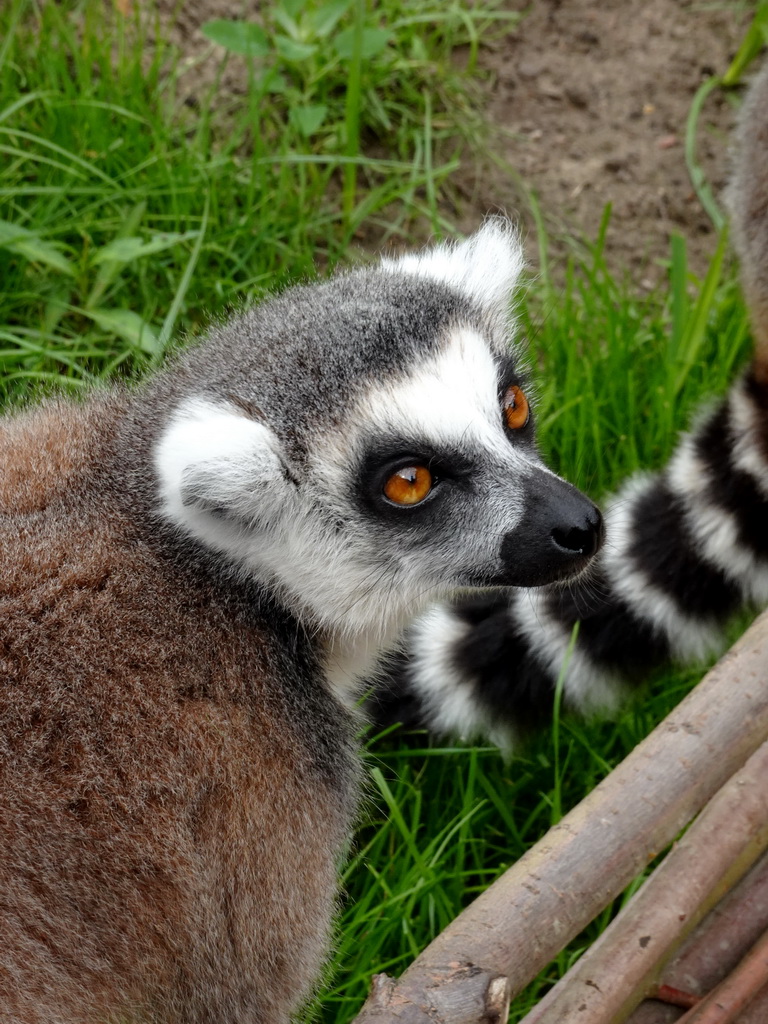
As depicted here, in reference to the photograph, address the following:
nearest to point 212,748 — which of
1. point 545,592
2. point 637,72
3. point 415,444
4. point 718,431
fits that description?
point 415,444

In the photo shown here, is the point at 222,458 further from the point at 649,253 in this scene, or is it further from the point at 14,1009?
the point at 649,253

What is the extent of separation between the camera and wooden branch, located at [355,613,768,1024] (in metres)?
1.73

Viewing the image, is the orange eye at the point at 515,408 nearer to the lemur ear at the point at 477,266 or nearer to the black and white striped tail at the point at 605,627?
the lemur ear at the point at 477,266

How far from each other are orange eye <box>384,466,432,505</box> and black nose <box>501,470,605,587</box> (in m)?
0.16

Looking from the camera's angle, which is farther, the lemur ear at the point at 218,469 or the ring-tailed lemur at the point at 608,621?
the ring-tailed lemur at the point at 608,621

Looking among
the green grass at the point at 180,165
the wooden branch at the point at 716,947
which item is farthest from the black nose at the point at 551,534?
the green grass at the point at 180,165

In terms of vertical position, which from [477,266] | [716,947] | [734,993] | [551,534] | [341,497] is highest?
[477,266]

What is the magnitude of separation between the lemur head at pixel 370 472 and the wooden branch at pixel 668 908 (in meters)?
0.54

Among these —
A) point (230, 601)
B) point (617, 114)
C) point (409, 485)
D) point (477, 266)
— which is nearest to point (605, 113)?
point (617, 114)

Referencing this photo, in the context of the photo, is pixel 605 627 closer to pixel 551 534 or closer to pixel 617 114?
pixel 551 534

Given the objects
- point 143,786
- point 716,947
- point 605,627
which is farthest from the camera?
point 605,627

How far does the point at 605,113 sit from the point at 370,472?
2.98 metres

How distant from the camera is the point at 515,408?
2232mm

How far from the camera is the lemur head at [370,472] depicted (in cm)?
199
